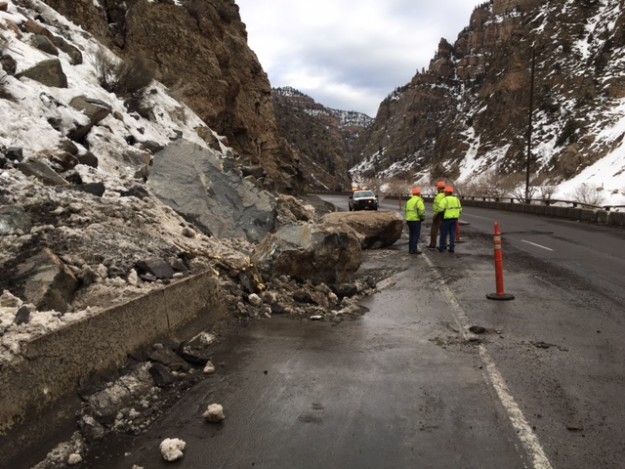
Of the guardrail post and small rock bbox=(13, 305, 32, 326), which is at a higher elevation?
small rock bbox=(13, 305, 32, 326)

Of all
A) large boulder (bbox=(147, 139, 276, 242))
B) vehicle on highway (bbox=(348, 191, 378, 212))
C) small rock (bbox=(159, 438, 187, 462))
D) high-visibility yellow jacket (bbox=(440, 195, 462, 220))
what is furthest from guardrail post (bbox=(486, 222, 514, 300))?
vehicle on highway (bbox=(348, 191, 378, 212))

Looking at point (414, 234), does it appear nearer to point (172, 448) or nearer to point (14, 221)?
point (14, 221)

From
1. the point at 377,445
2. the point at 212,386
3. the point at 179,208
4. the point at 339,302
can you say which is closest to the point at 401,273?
the point at 339,302

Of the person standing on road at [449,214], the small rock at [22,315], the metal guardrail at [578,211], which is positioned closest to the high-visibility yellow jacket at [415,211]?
the person standing on road at [449,214]

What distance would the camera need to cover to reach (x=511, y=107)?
86062mm

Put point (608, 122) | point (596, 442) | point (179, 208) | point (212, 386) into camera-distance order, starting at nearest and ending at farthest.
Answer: point (596, 442) < point (212, 386) < point (179, 208) < point (608, 122)

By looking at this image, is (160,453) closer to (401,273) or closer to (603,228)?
(401,273)

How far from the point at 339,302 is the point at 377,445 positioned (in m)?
4.82

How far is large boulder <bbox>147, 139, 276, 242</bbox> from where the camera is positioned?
1051 cm

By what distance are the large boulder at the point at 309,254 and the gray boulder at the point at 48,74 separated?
679 centimetres

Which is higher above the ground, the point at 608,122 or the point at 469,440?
the point at 608,122

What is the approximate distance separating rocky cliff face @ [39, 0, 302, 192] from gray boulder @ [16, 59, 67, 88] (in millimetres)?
9385

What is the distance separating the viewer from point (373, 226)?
1592 centimetres

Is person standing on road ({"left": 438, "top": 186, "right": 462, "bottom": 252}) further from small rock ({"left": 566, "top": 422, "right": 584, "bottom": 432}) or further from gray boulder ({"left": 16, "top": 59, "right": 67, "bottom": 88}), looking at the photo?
small rock ({"left": 566, "top": 422, "right": 584, "bottom": 432})
